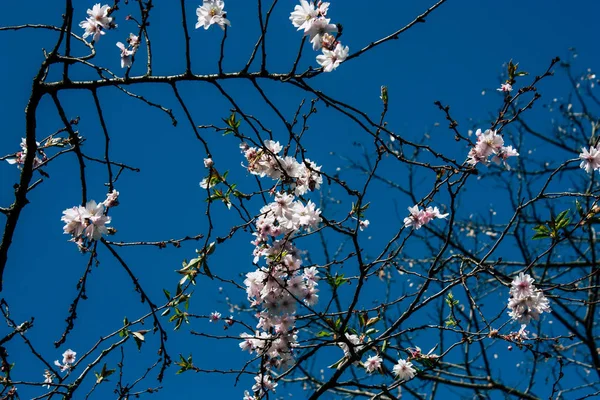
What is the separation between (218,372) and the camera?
3.06 metres

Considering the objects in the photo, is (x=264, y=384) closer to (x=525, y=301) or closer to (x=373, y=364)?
(x=373, y=364)

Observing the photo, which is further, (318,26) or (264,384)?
(264,384)

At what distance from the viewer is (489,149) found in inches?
114

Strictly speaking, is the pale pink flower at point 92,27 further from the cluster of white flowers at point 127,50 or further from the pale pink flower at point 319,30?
the pale pink flower at point 319,30

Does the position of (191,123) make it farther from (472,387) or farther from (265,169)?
(472,387)

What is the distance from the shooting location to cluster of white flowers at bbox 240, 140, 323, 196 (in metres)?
2.62

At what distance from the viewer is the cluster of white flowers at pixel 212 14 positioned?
220 centimetres

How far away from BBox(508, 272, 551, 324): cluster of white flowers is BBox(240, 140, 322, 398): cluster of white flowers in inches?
38.2

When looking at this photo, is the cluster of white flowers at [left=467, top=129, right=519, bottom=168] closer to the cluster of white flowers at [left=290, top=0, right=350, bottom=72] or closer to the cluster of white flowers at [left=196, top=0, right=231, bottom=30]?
the cluster of white flowers at [left=290, top=0, right=350, bottom=72]

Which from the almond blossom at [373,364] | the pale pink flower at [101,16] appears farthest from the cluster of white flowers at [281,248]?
the pale pink flower at [101,16]

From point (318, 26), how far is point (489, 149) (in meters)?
1.25

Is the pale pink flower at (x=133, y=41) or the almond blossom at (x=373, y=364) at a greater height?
the pale pink flower at (x=133, y=41)

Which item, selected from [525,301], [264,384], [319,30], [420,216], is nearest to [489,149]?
[420,216]

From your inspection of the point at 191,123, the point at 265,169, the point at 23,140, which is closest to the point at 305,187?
the point at 265,169
